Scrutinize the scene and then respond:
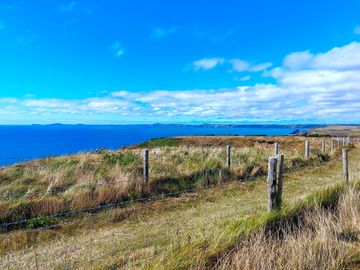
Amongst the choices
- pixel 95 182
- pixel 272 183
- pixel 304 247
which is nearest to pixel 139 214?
pixel 95 182

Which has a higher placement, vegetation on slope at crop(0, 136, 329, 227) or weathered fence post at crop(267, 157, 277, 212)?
weathered fence post at crop(267, 157, 277, 212)

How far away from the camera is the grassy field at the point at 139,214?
5.41 metres

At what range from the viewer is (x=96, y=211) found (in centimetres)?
943

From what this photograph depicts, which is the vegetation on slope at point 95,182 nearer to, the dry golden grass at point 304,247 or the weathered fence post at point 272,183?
the weathered fence post at point 272,183

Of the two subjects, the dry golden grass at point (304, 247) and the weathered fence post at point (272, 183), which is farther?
the weathered fence post at point (272, 183)

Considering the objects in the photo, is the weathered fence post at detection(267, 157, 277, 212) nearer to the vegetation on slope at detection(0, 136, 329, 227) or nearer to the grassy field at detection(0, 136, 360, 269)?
the grassy field at detection(0, 136, 360, 269)

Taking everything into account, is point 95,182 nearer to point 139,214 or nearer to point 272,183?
point 139,214

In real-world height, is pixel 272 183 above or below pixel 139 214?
above

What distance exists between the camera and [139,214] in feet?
30.5

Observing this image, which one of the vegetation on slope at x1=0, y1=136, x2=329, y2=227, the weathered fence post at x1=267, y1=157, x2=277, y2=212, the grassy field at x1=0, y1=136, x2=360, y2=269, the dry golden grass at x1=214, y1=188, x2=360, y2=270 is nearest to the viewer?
the dry golden grass at x1=214, y1=188, x2=360, y2=270

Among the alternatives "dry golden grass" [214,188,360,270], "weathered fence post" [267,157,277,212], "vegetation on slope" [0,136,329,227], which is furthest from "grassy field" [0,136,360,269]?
"weathered fence post" [267,157,277,212]

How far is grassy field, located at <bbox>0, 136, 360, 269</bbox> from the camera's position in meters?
5.41

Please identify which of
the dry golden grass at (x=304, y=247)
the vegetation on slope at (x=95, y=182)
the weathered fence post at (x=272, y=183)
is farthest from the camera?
the vegetation on slope at (x=95, y=182)

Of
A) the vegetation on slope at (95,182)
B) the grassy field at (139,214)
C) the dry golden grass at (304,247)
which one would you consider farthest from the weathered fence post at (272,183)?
the vegetation on slope at (95,182)
